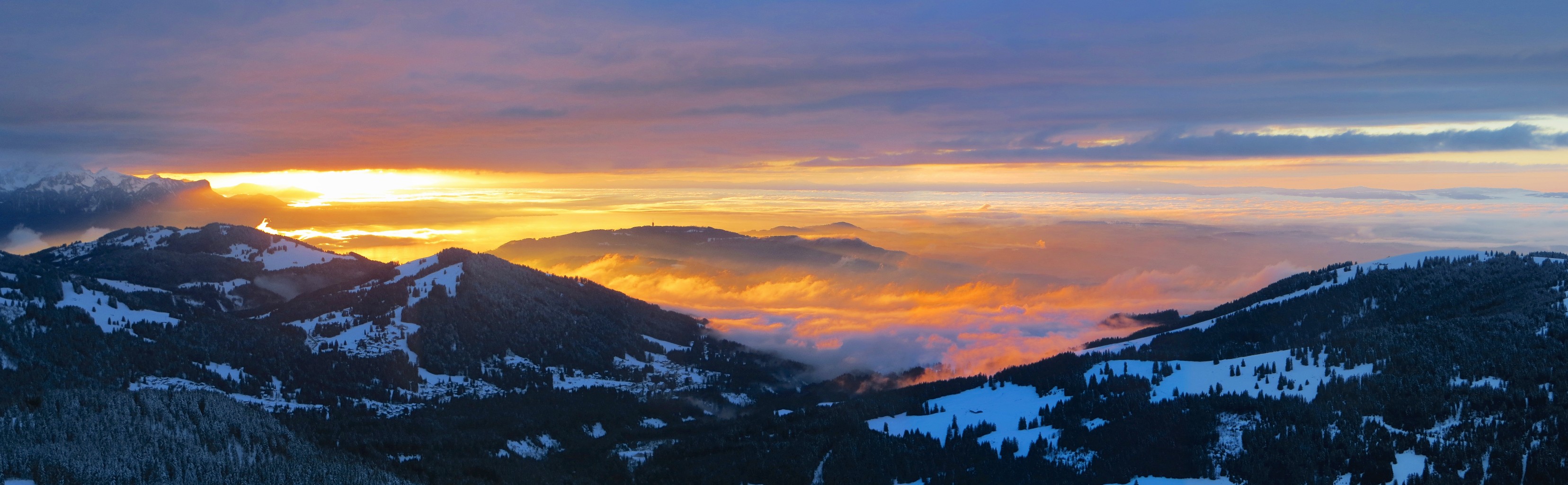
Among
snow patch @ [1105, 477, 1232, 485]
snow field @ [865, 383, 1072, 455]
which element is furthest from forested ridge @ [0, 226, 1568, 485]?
snow patch @ [1105, 477, 1232, 485]

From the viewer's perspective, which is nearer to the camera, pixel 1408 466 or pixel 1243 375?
pixel 1408 466

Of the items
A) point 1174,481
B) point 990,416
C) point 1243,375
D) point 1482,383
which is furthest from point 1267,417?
point 990,416

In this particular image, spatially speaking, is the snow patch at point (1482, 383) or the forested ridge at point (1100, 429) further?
the snow patch at point (1482, 383)

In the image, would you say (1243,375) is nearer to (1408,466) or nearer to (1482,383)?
(1482,383)

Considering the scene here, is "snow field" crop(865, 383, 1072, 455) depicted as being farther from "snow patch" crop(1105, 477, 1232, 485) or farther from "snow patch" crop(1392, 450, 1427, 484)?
"snow patch" crop(1392, 450, 1427, 484)

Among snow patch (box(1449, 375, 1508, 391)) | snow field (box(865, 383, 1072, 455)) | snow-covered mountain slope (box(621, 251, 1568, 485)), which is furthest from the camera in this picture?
snow field (box(865, 383, 1072, 455))

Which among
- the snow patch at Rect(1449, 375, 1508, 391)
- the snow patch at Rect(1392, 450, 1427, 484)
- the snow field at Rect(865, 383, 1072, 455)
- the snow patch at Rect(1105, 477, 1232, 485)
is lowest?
the snow field at Rect(865, 383, 1072, 455)

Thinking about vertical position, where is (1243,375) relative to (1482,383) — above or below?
below

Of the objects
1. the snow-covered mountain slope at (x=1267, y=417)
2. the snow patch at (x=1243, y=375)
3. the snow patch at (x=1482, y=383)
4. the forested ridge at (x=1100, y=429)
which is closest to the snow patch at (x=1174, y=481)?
the snow-covered mountain slope at (x=1267, y=417)

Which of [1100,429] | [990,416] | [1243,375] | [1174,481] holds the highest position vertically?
[1243,375]

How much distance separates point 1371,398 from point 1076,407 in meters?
42.6

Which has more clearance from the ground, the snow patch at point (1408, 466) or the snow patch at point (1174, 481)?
the snow patch at point (1408, 466)

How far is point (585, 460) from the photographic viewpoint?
191 metres

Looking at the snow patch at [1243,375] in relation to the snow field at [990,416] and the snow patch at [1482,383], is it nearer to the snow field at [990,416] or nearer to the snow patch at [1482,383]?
the snow patch at [1482,383]
